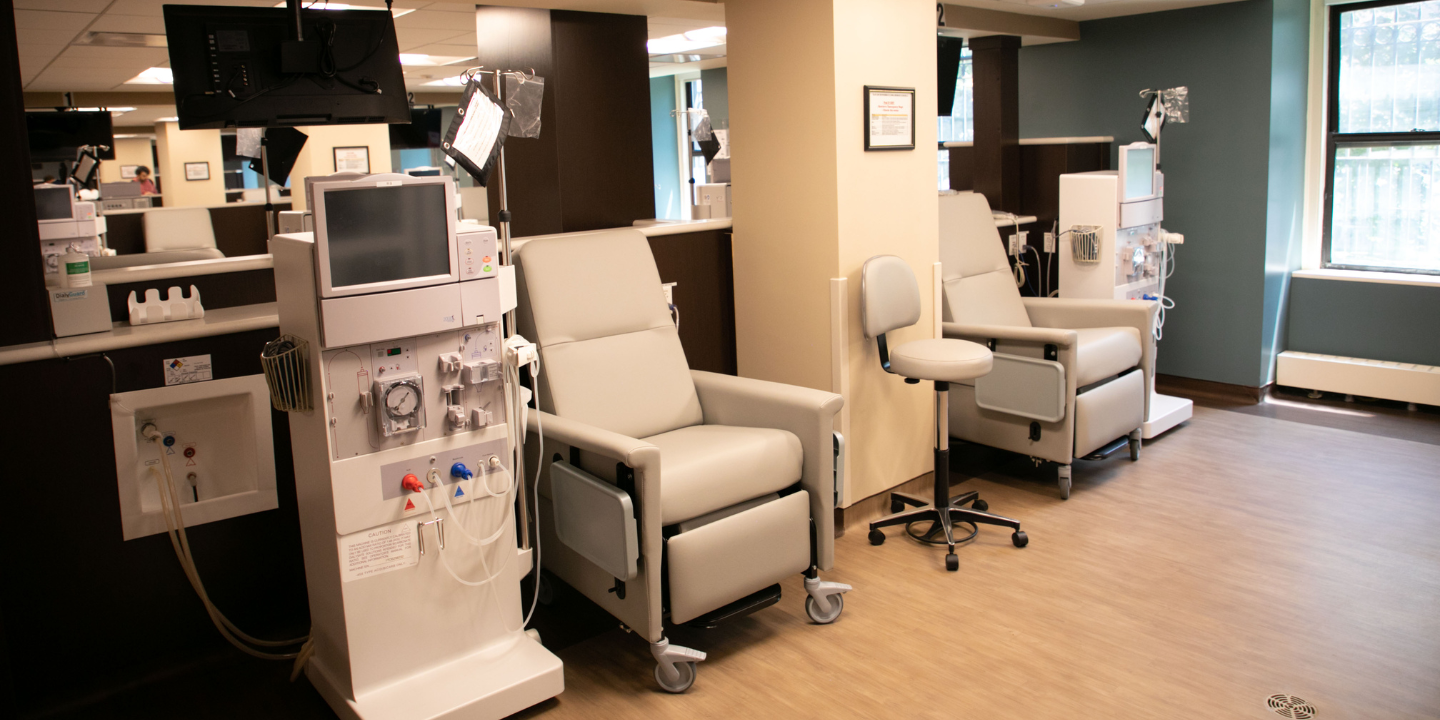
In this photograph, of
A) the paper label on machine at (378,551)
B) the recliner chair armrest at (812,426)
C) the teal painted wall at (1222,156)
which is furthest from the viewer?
Result: the teal painted wall at (1222,156)

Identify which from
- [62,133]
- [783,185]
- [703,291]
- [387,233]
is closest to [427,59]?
[62,133]

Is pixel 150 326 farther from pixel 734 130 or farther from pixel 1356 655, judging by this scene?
pixel 1356 655

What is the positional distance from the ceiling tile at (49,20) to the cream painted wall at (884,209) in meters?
4.00

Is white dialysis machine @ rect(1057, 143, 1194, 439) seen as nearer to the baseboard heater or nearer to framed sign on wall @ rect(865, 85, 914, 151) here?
the baseboard heater

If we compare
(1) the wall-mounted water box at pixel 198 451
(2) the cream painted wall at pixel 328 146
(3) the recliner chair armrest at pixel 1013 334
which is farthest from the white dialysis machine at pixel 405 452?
(2) the cream painted wall at pixel 328 146

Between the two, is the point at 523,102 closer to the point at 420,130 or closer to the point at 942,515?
the point at 942,515

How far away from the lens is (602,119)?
12.4ft

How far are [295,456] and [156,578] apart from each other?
655mm

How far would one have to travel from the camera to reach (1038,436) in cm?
388

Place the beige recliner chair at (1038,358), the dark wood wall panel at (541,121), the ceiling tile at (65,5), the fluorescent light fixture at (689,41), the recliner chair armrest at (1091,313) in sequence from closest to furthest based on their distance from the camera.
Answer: the dark wood wall panel at (541,121) < the beige recliner chair at (1038,358) < the recliner chair armrest at (1091,313) < the ceiling tile at (65,5) < the fluorescent light fixture at (689,41)

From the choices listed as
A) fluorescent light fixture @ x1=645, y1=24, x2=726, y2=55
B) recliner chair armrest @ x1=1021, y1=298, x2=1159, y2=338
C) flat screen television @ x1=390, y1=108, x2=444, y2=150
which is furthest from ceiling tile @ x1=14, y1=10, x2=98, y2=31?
recliner chair armrest @ x1=1021, y1=298, x2=1159, y2=338

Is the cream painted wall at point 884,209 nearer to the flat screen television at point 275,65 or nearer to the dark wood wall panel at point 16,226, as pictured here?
the flat screen television at point 275,65

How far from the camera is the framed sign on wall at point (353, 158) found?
820 centimetres

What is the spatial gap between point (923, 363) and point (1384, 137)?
3676 millimetres
